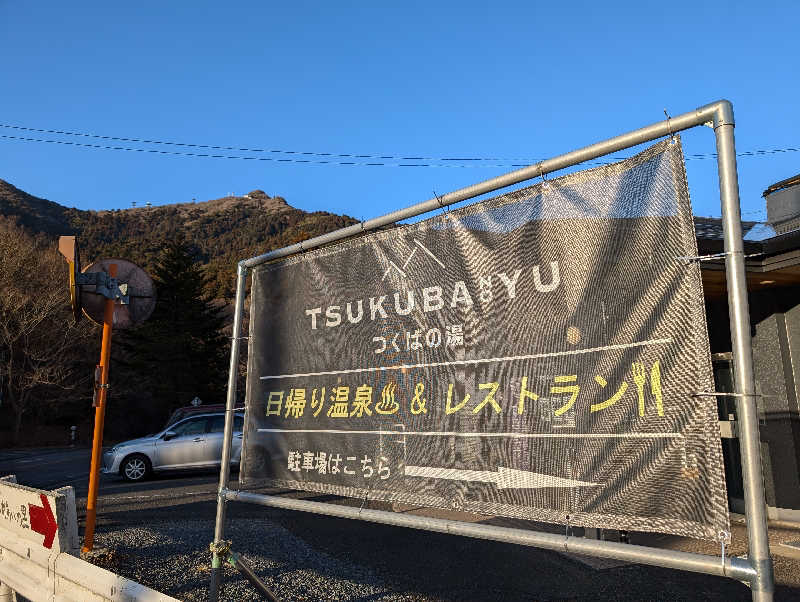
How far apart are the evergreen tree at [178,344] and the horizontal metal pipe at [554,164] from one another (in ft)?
117

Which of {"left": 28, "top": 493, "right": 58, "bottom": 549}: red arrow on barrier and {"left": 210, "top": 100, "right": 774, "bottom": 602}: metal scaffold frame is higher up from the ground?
{"left": 210, "top": 100, "right": 774, "bottom": 602}: metal scaffold frame

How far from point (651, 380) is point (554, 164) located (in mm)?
1128

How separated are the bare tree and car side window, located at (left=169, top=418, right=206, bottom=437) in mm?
20963

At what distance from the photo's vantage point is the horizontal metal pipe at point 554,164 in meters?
2.33

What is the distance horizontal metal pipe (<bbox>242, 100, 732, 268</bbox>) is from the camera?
2330mm

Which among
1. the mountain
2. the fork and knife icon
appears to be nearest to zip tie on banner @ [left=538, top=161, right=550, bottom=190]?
the fork and knife icon

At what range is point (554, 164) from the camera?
2766 millimetres

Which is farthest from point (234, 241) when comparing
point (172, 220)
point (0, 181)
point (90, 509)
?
point (90, 509)

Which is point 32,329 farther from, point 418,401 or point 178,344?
point 418,401

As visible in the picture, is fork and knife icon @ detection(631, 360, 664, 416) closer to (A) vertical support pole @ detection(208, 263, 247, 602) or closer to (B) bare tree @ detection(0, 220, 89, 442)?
(A) vertical support pole @ detection(208, 263, 247, 602)

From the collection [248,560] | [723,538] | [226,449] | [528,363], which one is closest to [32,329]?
[248,560]

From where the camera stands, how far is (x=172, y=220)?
14688 centimetres

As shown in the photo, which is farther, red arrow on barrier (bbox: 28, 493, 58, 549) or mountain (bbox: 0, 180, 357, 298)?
mountain (bbox: 0, 180, 357, 298)

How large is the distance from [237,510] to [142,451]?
6528 mm
